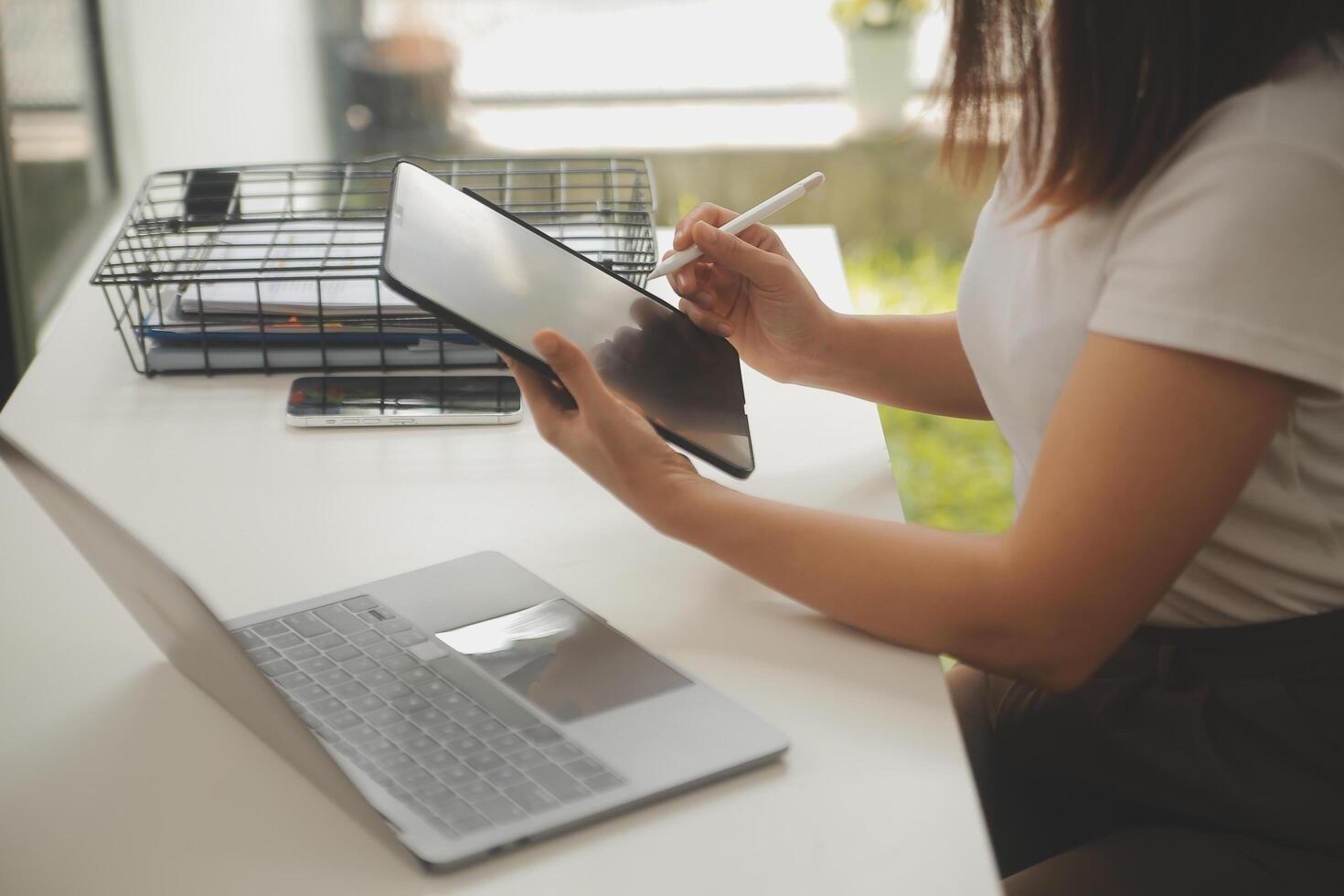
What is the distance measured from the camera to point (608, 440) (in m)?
0.74

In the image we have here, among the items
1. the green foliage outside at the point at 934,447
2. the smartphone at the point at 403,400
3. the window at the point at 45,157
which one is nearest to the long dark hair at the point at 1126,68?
the smartphone at the point at 403,400

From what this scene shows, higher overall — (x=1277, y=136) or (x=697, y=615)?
(x=1277, y=136)

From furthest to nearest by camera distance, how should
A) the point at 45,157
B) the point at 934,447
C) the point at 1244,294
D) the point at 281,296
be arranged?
the point at 934,447 → the point at 45,157 → the point at 281,296 → the point at 1244,294

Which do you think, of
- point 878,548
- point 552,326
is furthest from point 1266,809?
point 552,326

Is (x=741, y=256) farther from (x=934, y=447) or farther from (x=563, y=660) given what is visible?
(x=934, y=447)

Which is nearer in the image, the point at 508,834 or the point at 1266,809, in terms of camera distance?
the point at 508,834

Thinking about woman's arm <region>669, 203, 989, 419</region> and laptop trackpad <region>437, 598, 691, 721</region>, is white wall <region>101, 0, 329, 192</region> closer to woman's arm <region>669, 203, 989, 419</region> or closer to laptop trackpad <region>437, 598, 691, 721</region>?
woman's arm <region>669, 203, 989, 419</region>

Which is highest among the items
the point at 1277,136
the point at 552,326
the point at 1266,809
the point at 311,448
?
the point at 1277,136

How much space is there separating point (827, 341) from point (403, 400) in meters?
0.33

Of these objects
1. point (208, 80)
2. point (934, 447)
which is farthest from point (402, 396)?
point (208, 80)

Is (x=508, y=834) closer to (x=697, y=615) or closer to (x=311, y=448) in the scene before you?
(x=697, y=615)

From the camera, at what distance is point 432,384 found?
103 centimetres

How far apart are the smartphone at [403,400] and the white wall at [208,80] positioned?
1643mm

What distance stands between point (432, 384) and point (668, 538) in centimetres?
30
